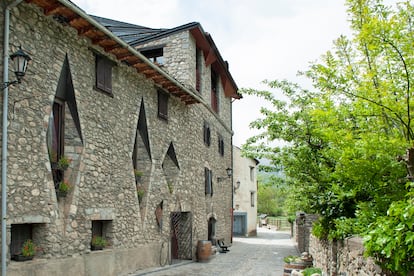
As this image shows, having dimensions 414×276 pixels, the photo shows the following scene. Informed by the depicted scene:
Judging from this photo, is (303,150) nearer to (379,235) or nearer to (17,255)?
(379,235)

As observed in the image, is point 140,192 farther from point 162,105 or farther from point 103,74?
point 103,74

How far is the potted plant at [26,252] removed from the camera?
673 centimetres

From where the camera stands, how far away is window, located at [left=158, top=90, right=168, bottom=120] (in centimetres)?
1211

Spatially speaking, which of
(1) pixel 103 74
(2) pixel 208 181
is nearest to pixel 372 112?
(1) pixel 103 74

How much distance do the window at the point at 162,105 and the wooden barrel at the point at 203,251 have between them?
15.2 ft

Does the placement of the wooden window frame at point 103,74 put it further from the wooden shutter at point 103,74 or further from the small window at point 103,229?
the small window at point 103,229

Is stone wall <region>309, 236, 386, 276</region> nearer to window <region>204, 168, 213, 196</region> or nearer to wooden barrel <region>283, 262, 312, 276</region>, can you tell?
wooden barrel <region>283, 262, 312, 276</region>

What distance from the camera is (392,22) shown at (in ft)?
15.3

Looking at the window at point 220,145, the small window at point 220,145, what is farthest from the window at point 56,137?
the small window at point 220,145

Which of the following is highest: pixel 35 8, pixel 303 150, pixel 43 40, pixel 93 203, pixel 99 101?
pixel 35 8

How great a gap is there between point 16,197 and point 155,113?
5682 millimetres

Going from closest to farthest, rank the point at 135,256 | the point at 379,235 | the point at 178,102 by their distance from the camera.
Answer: the point at 379,235
the point at 135,256
the point at 178,102

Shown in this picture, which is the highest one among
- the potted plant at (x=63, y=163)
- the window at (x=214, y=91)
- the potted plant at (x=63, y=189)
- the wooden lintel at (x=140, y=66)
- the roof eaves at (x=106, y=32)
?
the window at (x=214, y=91)

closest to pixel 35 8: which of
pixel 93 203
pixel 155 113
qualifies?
pixel 93 203
